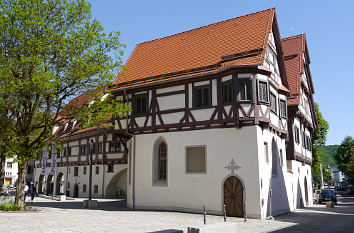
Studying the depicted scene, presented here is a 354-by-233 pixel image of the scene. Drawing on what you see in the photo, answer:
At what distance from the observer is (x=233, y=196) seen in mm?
17938

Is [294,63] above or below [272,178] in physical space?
above

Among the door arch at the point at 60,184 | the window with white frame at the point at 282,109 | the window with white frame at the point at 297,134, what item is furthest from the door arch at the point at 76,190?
the window with white frame at the point at 282,109

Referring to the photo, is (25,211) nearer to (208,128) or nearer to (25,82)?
(25,82)

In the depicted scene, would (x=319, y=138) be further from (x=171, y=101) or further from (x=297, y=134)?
(x=171, y=101)

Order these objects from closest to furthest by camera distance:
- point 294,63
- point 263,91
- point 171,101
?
point 263,91 < point 171,101 < point 294,63

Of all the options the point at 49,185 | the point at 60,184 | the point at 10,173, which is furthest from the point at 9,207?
the point at 10,173

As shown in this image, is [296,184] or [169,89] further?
[296,184]

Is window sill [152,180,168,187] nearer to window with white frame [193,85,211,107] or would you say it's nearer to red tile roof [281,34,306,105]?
window with white frame [193,85,211,107]

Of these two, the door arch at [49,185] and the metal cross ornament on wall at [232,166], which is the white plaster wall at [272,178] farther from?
the door arch at [49,185]

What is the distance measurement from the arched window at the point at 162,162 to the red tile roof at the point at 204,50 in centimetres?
472

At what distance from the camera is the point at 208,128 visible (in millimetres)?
19375

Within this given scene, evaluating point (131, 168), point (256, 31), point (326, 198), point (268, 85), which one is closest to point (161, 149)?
point (131, 168)

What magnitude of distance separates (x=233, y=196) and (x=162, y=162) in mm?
5680

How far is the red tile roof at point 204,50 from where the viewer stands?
1980 centimetres
